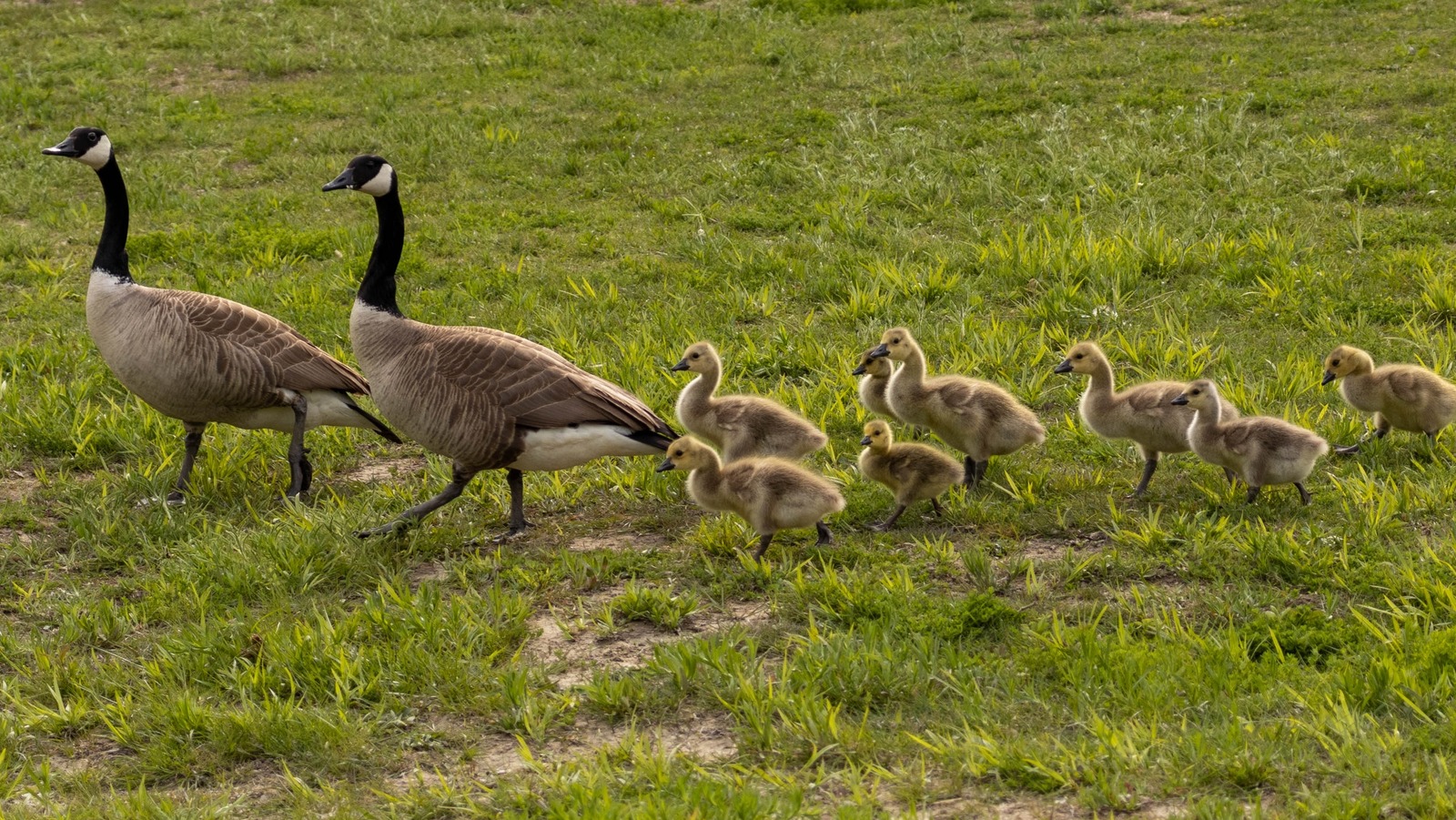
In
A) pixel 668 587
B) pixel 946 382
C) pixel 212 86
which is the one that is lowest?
pixel 668 587

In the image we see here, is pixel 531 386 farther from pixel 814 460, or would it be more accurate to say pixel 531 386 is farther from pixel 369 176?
pixel 369 176

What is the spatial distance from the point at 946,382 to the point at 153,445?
494 cm

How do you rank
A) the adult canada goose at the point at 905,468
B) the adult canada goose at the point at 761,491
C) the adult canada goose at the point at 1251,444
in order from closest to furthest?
the adult canada goose at the point at 761,491, the adult canada goose at the point at 1251,444, the adult canada goose at the point at 905,468

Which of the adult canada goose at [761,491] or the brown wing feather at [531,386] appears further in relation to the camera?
the brown wing feather at [531,386]

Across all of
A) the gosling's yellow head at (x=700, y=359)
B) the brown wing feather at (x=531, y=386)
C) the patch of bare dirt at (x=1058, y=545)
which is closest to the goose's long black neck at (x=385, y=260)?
the brown wing feather at (x=531, y=386)

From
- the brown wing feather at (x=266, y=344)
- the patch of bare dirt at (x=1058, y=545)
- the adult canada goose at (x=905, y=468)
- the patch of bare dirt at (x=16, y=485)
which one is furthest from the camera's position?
the patch of bare dirt at (x=16, y=485)

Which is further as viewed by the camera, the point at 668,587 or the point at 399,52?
the point at 399,52

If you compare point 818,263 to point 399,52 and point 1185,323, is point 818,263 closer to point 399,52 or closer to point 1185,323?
point 1185,323

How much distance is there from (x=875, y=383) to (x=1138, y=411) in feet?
5.00

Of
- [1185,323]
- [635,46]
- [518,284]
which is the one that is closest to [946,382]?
[1185,323]

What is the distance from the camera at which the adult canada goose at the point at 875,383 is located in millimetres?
7785

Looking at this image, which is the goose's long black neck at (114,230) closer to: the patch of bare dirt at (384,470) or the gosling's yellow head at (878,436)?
the patch of bare dirt at (384,470)

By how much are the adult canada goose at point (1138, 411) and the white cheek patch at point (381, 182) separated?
3927mm

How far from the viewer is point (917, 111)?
1481 centimetres
